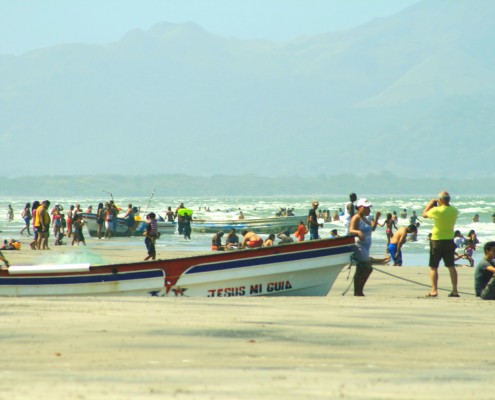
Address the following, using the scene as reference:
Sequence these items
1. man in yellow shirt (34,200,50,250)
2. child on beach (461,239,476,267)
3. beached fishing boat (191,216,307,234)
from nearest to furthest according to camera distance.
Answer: child on beach (461,239,476,267) → man in yellow shirt (34,200,50,250) → beached fishing boat (191,216,307,234)

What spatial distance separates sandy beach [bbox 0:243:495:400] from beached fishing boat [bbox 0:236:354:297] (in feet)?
2.77

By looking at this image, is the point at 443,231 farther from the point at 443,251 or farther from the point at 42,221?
the point at 42,221

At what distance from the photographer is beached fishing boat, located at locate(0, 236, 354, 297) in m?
15.4

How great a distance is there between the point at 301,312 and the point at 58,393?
6.18m

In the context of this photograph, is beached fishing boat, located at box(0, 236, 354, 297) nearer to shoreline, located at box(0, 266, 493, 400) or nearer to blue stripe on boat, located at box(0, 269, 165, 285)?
blue stripe on boat, located at box(0, 269, 165, 285)

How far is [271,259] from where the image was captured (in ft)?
51.4

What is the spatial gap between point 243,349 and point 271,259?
20.8 ft

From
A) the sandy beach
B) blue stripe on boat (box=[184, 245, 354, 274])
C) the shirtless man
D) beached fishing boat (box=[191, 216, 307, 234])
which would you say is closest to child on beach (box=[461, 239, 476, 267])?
the shirtless man

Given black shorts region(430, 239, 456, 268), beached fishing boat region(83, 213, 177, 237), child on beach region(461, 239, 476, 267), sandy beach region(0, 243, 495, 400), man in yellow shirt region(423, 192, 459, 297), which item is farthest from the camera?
beached fishing boat region(83, 213, 177, 237)

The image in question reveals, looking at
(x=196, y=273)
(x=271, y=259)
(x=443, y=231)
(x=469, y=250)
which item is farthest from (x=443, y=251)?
(x=469, y=250)

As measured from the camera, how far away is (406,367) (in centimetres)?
870

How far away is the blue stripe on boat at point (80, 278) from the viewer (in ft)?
50.4

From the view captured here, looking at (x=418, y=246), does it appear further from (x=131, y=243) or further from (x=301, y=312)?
(x=301, y=312)

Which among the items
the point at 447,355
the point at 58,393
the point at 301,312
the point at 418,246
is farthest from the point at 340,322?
the point at 418,246
